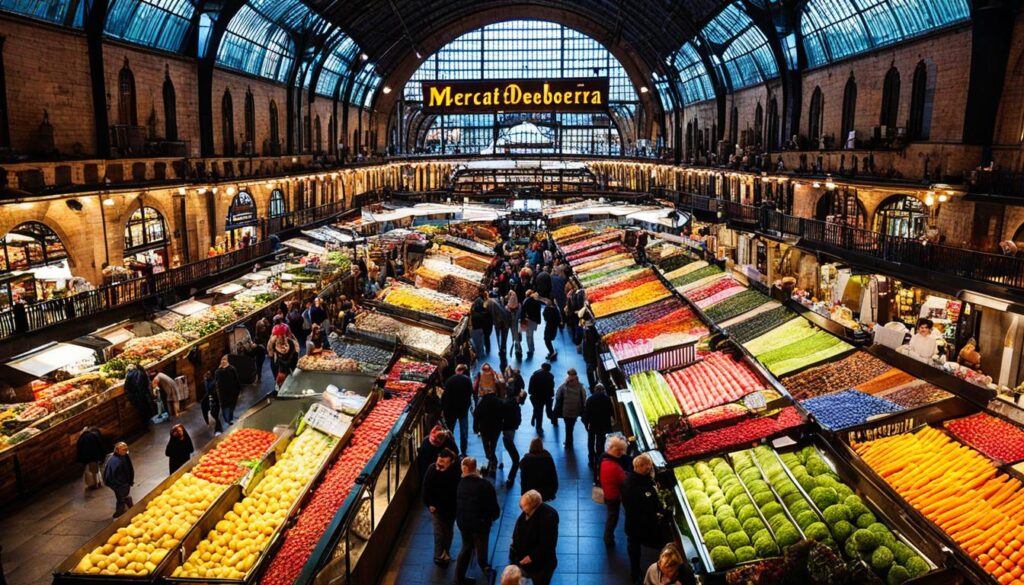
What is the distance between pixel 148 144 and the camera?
18.8 meters

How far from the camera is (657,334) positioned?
1108 centimetres

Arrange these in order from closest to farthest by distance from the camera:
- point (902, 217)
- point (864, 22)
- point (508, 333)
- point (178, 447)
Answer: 1. point (178, 447)
2. point (508, 333)
3. point (902, 217)
4. point (864, 22)

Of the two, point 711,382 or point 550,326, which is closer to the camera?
point 711,382

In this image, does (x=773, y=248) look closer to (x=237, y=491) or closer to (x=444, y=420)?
(x=444, y=420)

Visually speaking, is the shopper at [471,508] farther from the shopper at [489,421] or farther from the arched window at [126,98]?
the arched window at [126,98]

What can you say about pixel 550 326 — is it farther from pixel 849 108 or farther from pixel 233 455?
pixel 849 108

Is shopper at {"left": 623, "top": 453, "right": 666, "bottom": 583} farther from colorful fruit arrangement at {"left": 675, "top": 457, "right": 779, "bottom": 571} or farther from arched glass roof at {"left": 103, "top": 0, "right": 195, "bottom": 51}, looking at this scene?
arched glass roof at {"left": 103, "top": 0, "right": 195, "bottom": 51}

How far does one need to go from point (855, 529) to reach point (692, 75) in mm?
35899

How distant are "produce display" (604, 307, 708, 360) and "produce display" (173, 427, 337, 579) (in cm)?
444

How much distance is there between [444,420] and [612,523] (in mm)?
3018

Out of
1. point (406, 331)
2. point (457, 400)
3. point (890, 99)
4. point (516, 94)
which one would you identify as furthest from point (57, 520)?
point (516, 94)

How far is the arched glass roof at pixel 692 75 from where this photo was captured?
1404 inches

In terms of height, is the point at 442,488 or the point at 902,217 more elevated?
the point at 902,217

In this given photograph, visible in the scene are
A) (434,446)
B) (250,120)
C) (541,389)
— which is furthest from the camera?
(250,120)
